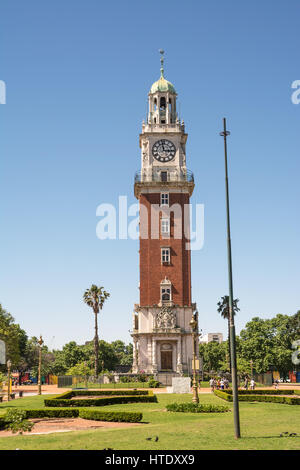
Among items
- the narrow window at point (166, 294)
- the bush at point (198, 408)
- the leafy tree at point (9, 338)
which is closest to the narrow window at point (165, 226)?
the narrow window at point (166, 294)

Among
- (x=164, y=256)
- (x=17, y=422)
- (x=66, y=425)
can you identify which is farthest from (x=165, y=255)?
(x=17, y=422)

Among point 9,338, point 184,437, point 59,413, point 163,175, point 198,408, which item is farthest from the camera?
point 163,175

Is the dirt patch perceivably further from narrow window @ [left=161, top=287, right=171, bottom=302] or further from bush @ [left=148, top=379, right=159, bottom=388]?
narrow window @ [left=161, top=287, right=171, bottom=302]

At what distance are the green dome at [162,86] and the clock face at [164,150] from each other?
28.6ft

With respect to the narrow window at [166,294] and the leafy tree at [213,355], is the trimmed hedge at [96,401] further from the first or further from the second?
the leafy tree at [213,355]

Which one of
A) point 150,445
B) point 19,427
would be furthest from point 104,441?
point 19,427

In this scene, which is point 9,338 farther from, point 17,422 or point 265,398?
point 17,422

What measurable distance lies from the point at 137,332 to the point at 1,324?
59.9 ft

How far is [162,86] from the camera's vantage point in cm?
7744

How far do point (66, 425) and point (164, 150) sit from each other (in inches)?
2187

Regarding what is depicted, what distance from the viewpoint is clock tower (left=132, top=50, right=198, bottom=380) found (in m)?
66.8

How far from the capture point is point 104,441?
55.9 feet

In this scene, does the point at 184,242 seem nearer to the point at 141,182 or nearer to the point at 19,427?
the point at 141,182

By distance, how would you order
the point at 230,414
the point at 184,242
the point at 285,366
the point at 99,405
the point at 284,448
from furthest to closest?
the point at 285,366 → the point at 184,242 → the point at 99,405 → the point at 230,414 → the point at 284,448
